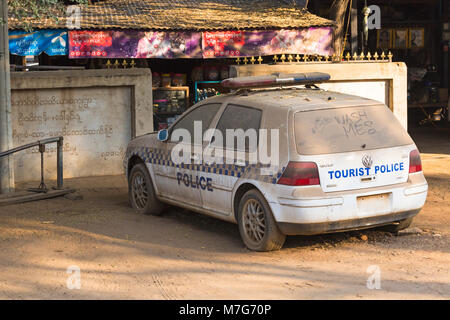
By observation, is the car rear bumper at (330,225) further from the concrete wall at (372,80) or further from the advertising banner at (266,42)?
the advertising banner at (266,42)

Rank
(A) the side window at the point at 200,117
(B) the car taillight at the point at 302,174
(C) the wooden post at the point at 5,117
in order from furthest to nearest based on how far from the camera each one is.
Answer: (C) the wooden post at the point at 5,117, (A) the side window at the point at 200,117, (B) the car taillight at the point at 302,174

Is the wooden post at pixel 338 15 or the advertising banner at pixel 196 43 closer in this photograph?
the wooden post at pixel 338 15

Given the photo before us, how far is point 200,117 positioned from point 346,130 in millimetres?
1806

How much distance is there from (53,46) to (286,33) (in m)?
5.48

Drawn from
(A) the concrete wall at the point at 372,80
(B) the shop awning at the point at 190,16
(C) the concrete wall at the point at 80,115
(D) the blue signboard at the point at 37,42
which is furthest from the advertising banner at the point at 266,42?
(C) the concrete wall at the point at 80,115

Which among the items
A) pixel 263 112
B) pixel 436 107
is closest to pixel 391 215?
pixel 263 112

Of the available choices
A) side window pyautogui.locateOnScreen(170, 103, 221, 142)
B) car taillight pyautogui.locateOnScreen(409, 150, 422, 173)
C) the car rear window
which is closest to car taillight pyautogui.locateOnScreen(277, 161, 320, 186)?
the car rear window

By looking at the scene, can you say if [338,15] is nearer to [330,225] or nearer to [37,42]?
[37,42]

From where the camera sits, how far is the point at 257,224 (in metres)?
7.11

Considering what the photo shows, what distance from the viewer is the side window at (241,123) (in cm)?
731

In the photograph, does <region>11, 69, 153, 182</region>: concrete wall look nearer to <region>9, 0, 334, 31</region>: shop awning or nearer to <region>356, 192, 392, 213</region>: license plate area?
<region>9, 0, 334, 31</region>: shop awning

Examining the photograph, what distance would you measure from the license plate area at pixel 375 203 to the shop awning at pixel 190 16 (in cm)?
1103

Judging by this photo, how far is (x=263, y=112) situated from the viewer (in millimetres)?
7297

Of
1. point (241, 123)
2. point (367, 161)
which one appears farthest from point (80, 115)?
point (367, 161)
